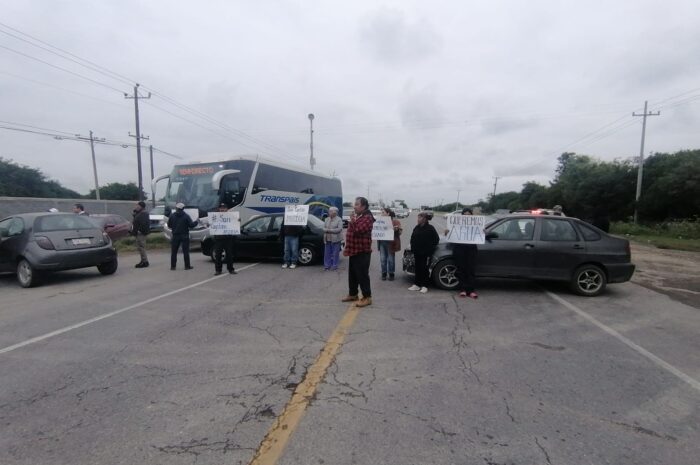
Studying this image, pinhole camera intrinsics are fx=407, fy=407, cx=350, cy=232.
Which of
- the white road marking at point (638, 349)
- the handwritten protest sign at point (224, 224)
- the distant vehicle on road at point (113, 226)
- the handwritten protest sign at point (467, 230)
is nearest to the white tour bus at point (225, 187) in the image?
the distant vehicle on road at point (113, 226)

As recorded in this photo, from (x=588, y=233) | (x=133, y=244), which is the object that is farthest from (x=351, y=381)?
(x=133, y=244)

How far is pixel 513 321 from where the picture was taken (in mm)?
5973

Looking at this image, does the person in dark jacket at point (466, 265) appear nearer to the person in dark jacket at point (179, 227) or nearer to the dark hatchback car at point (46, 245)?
the person in dark jacket at point (179, 227)

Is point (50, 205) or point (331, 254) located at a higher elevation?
point (50, 205)

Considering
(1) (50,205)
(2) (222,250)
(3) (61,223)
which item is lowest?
(2) (222,250)

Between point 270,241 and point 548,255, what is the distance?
7179 millimetres

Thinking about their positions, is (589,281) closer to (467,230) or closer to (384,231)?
(467,230)

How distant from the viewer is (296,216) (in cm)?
1080

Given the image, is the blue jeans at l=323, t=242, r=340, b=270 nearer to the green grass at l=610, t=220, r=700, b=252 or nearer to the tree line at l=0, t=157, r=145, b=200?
the green grass at l=610, t=220, r=700, b=252

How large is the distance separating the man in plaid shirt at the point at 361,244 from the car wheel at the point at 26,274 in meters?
6.78

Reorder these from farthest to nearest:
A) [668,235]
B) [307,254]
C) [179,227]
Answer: [668,235] < [307,254] < [179,227]

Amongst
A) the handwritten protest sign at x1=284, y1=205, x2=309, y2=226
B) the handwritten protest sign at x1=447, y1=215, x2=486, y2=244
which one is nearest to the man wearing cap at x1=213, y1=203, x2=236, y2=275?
the handwritten protest sign at x1=284, y1=205, x2=309, y2=226

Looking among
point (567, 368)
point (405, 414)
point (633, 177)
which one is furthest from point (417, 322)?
point (633, 177)

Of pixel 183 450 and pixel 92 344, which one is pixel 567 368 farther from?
pixel 92 344
